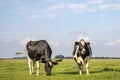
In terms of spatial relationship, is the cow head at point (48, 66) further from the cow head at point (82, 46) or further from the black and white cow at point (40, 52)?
the cow head at point (82, 46)

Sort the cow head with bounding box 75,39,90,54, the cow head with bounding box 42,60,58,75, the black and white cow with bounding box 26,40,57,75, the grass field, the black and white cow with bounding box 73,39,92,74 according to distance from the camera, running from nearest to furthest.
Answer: the grass field < the cow head with bounding box 42,60,58,75 < the cow head with bounding box 75,39,90,54 < the black and white cow with bounding box 73,39,92,74 < the black and white cow with bounding box 26,40,57,75

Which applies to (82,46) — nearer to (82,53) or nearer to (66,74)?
(82,53)

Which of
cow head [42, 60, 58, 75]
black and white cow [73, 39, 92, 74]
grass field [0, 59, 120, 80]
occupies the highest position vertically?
black and white cow [73, 39, 92, 74]

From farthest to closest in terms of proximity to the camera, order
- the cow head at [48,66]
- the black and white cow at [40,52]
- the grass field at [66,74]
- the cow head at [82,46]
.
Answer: the black and white cow at [40,52] → the cow head at [82,46] → the cow head at [48,66] → the grass field at [66,74]

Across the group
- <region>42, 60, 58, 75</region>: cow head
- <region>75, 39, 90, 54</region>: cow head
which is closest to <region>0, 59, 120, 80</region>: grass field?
<region>42, 60, 58, 75</region>: cow head

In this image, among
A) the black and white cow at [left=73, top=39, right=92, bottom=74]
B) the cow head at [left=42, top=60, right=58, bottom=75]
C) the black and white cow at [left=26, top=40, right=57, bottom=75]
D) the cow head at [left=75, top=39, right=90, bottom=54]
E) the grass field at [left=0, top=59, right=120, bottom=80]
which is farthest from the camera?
the black and white cow at [left=26, top=40, right=57, bottom=75]

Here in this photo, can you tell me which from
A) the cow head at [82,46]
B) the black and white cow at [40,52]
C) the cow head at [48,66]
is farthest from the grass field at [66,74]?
the cow head at [82,46]

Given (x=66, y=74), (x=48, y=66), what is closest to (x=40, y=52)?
(x=48, y=66)

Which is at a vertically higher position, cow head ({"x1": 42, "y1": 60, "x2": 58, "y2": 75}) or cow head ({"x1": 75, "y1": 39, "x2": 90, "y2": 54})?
cow head ({"x1": 75, "y1": 39, "x2": 90, "y2": 54})

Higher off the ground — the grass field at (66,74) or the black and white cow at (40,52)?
the black and white cow at (40,52)

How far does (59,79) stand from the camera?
728 inches

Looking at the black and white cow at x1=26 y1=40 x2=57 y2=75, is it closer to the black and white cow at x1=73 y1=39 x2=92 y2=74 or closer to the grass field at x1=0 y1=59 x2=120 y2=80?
the grass field at x1=0 y1=59 x2=120 y2=80

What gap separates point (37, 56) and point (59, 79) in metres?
7.15

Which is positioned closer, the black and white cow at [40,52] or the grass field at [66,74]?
the grass field at [66,74]
